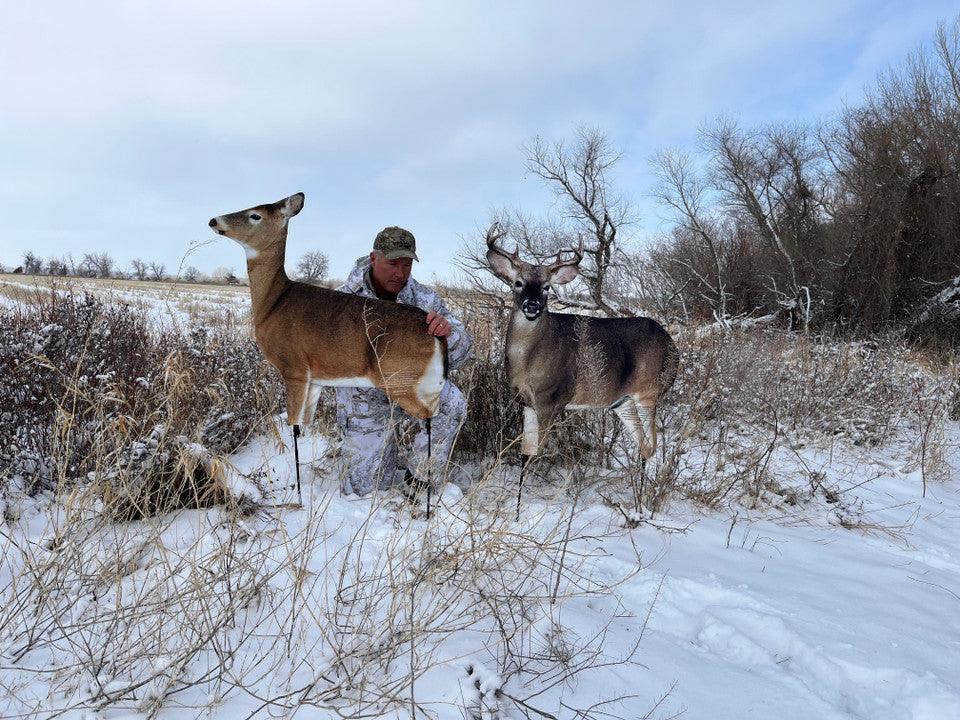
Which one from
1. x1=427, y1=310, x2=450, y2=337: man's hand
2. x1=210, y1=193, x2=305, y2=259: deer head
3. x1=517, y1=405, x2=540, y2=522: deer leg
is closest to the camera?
x1=210, y1=193, x2=305, y2=259: deer head

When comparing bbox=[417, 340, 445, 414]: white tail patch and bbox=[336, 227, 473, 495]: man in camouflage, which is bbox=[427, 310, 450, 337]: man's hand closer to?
bbox=[417, 340, 445, 414]: white tail patch

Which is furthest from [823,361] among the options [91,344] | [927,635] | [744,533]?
[91,344]

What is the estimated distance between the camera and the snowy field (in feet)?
5.99

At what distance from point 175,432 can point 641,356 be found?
3.24 meters

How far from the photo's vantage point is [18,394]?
3932 millimetres

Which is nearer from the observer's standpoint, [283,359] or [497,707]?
[497,707]

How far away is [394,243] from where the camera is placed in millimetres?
3570

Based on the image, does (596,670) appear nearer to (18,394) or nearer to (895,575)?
(895,575)

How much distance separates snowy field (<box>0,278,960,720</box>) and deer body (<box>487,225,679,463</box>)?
70 centimetres

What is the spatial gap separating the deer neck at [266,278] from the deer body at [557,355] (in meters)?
A: 1.23

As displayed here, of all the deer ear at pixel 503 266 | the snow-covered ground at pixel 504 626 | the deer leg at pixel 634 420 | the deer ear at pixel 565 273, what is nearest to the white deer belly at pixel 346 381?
the snow-covered ground at pixel 504 626

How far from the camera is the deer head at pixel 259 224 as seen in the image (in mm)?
2988

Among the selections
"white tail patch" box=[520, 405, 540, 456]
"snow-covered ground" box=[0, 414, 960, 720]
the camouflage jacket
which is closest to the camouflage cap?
the camouflage jacket

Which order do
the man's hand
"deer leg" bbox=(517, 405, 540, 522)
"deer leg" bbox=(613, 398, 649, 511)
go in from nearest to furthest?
the man's hand → "deer leg" bbox=(517, 405, 540, 522) → "deer leg" bbox=(613, 398, 649, 511)
